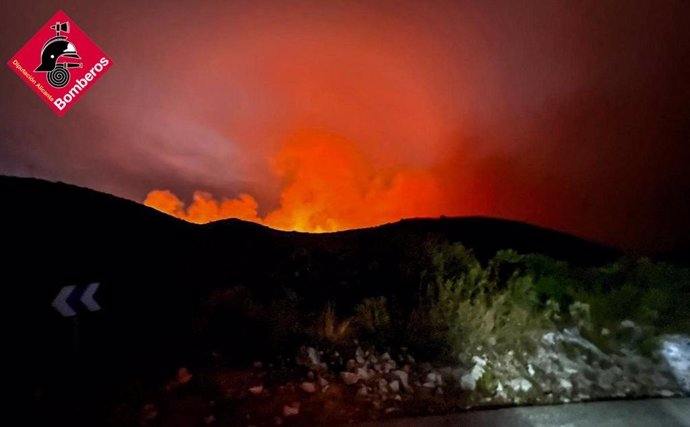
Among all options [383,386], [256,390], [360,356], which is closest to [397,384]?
[383,386]

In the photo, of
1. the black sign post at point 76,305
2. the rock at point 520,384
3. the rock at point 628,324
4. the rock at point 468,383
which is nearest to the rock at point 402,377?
the rock at point 468,383

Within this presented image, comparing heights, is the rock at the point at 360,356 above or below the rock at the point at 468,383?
above

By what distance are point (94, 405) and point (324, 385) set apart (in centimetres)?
220

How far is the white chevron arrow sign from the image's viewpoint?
18.8 ft

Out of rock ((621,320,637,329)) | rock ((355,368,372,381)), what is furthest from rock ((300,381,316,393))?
rock ((621,320,637,329))

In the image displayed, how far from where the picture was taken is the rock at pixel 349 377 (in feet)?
21.7

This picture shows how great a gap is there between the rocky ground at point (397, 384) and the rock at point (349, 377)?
0.01 m

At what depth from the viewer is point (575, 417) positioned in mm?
6059

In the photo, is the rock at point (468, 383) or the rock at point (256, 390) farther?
the rock at point (468, 383)

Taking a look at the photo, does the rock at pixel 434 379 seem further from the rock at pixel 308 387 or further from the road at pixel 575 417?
the rock at pixel 308 387

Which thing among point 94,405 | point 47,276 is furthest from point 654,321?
point 47,276

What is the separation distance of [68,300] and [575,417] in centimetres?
486

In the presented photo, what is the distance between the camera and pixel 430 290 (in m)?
8.20

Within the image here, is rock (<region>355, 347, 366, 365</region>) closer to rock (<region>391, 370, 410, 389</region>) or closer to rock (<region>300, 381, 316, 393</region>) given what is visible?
rock (<region>391, 370, 410, 389</region>)
